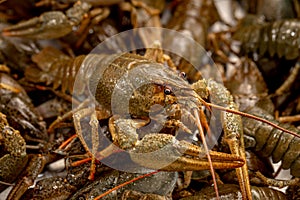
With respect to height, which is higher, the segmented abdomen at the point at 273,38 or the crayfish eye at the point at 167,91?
the segmented abdomen at the point at 273,38

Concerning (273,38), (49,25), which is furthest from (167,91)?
(273,38)

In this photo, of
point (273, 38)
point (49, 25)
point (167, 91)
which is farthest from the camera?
point (273, 38)

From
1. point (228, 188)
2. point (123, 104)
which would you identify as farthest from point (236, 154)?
point (123, 104)

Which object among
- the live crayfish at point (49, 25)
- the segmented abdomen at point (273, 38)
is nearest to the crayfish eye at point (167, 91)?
the live crayfish at point (49, 25)

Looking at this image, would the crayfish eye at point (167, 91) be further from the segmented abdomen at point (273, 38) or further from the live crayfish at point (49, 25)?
the segmented abdomen at point (273, 38)

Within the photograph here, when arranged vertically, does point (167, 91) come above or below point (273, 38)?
below

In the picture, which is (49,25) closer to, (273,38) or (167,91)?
(167,91)

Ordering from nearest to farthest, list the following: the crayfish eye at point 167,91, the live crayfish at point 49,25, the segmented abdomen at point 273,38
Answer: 1. the crayfish eye at point 167,91
2. the live crayfish at point 49,25
3. the segmented abdomen at point 273,38

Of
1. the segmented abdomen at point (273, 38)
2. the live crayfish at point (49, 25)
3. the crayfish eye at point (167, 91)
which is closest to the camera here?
the crayfish eye at point (167, 91)

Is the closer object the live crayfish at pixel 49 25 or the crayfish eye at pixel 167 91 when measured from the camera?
the crayfish eye at pixel 167 91

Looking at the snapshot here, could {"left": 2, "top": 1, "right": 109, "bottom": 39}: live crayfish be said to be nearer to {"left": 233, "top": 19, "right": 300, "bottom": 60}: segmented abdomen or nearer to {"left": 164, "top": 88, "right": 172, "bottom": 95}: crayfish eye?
{"left": 164, "top": 88, "right": 172, "bottom": 95}: crayfish eye

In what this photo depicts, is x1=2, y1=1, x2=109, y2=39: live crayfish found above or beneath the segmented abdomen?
beneath

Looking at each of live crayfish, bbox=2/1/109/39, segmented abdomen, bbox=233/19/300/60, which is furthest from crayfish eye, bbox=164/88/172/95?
segmented abdomen, bbox=233/19/300/60

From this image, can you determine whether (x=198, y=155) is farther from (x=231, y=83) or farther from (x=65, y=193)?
(x=231, y=83)
